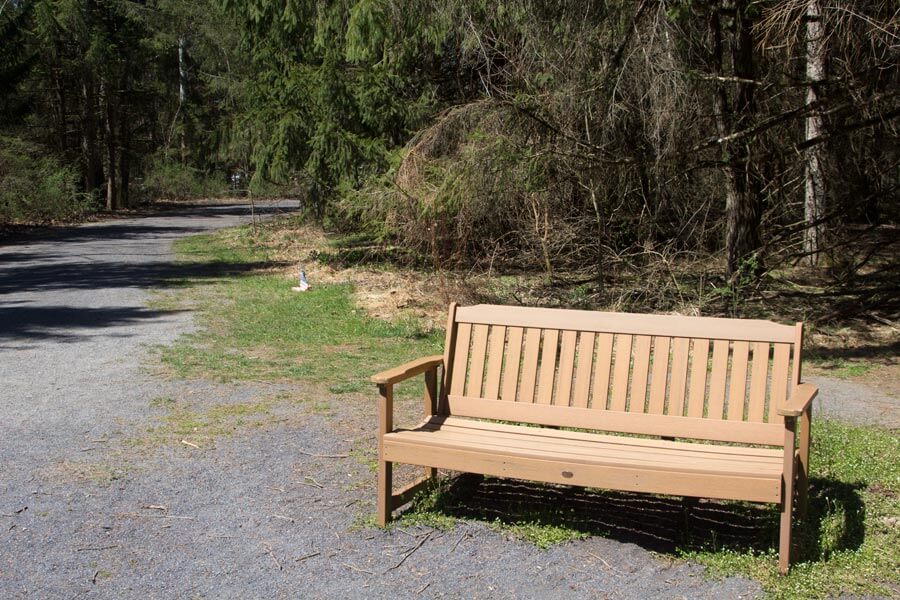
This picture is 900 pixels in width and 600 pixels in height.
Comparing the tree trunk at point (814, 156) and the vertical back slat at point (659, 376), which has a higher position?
the tree trunk at point (814, 156)

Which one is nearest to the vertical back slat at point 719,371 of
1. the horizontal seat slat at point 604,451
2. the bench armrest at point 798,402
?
the horizontal seat slat at point 604,451

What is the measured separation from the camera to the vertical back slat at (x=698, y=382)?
14.8ft

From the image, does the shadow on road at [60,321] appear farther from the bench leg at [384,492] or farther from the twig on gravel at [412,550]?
the twig on gravel at [412,550]

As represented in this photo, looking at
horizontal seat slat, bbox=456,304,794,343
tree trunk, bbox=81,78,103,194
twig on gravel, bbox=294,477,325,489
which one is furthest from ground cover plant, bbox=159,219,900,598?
tree trunk, bbox=81,78,103,194

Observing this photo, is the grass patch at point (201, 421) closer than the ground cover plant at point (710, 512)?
No

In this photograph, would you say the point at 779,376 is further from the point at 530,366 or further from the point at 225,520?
the point at 225,520

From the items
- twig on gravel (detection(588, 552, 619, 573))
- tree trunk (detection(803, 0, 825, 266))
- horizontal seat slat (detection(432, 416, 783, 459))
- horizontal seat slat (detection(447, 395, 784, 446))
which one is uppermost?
tree trunk (detection(803, 0, 825, 266))

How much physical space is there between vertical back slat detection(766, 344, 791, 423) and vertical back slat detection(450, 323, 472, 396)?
61.6 inches

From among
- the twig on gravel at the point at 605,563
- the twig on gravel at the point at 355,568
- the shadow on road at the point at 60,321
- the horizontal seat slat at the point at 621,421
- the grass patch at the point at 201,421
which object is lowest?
the shadow on road at the point at 60,321

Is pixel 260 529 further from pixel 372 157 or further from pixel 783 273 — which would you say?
pixel 372 157

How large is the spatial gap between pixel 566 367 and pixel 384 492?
1.16 meters

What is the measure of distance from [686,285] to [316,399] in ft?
18.1

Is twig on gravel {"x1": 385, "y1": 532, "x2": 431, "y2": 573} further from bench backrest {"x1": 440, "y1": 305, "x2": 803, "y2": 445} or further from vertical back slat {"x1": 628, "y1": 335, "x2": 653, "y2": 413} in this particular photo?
vertical back slat {"x1": 628, "y1": 335, "x2": 653, "y2": 413}

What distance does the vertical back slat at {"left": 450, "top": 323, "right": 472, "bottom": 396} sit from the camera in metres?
4.93
